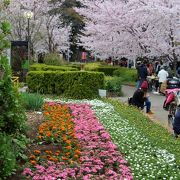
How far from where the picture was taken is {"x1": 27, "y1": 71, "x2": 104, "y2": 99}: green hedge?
55.3 feet

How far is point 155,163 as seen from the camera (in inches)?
272

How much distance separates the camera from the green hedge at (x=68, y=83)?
16.9 metres

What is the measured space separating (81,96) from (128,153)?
927 centimetres

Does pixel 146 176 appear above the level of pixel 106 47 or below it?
below

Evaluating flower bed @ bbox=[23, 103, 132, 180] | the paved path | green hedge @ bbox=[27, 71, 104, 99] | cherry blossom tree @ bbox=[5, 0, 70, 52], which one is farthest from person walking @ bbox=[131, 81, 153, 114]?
cherry blossom tree @ bbox=[5, 0, 70, 52]

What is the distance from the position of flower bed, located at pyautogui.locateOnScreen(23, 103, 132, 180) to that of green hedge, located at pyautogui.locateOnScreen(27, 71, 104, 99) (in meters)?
6.72

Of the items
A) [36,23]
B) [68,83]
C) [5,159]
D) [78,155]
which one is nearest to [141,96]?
[68,83]

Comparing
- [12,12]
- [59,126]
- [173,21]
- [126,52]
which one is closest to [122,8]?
[126,52]

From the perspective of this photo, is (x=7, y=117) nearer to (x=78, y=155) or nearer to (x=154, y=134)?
(x=78, y=155)

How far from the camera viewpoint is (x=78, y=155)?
22.8ft

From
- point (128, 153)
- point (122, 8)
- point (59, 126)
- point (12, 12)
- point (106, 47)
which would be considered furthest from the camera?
point (12, 12)

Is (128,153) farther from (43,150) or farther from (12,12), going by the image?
(12,12)

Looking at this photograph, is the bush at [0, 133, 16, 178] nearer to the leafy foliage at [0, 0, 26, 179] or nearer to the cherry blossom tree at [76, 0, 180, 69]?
the leafy foliage at [0, 0, 26, 179]

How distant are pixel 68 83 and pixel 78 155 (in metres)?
10.6
